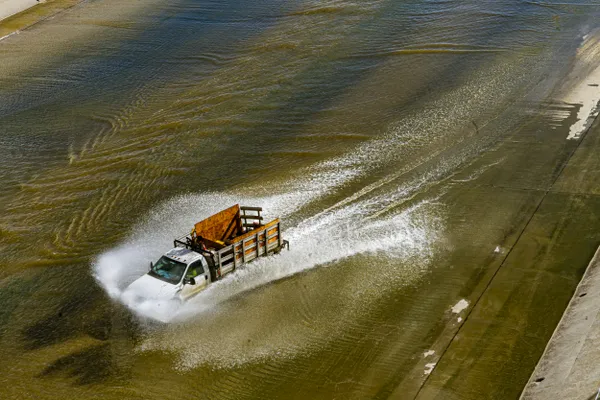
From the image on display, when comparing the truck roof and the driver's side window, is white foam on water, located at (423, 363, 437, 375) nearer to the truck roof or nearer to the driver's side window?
the driver's side window

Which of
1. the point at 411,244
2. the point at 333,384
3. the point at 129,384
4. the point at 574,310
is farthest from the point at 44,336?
the point at 574,310

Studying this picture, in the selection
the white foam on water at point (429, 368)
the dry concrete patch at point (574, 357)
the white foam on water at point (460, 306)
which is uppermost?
the white foam on water at point (429, 368)

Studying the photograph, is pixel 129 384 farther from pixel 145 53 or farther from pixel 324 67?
pixel 145 53

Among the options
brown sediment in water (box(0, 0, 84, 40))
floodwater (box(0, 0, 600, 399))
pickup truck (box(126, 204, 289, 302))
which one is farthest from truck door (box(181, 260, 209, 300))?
brown sediment in water (box(0, 0, 84, 40))

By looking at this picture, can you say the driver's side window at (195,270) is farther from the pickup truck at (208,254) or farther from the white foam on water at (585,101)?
the white foam on water at (585,101)

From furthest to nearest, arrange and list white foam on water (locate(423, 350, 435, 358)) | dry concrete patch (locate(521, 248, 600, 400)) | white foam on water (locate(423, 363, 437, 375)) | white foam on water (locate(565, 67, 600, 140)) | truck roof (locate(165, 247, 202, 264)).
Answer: white foam on water (locate(565, 67, 600, 140)) < truck roof (locate(165, 247, 202, 264)) < white foam on water (locate(423, 350, 435, 358)) < white foam on water (locate(423, 363, 437, 375)) < dry concrete patch (locate(521, 248, 600, 400))

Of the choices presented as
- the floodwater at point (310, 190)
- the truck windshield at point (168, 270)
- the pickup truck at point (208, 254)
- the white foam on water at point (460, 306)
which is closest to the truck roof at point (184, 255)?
the pickup truck at point (208, 254)
